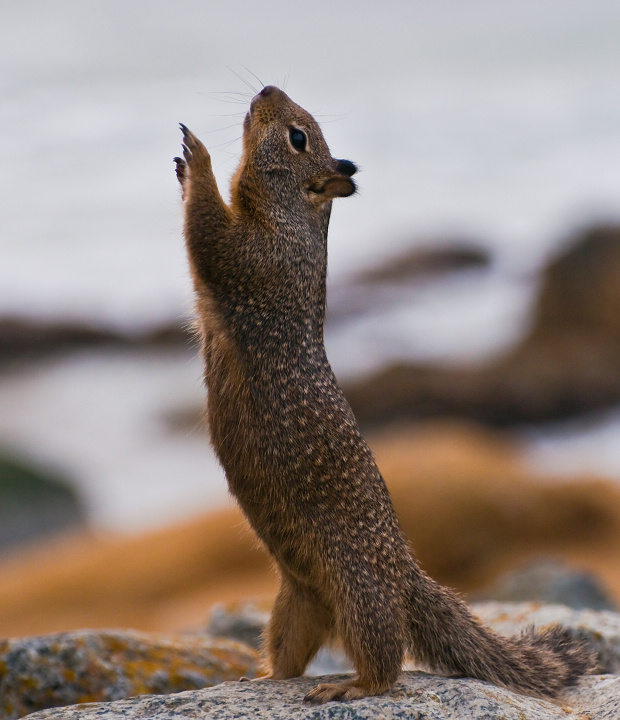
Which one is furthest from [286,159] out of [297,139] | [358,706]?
[358,706]

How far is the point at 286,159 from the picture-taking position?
7.61 metres

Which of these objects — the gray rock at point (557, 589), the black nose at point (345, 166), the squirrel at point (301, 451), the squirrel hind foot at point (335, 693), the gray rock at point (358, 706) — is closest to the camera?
the gray rock at point (358, 706)

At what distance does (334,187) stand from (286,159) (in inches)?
17.6

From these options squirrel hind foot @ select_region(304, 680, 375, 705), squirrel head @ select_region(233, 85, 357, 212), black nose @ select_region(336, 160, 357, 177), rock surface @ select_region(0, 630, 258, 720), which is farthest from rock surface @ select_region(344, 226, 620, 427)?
squirrel hind foot @ select_region(304, 680, 375, 705)

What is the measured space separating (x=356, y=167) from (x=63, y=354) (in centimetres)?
2498

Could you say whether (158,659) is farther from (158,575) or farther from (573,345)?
(573,345)

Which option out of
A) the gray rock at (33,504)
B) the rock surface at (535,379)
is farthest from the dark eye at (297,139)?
the rock surface at (535,379)

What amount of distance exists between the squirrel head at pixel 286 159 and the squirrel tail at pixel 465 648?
10.1ft

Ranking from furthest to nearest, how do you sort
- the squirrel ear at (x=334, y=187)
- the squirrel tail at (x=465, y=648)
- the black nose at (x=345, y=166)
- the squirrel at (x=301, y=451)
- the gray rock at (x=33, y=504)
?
the gray rock at (x=33, y=504) < the black nose at (x=345, y=166) < the squirrel ear at (x=334, y=187) < the squirrel tail at (x=465, y=648) < the squirrel at (x=301, y=451)

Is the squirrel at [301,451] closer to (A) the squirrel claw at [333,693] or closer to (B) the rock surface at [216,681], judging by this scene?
(A) the squirrel claw at [333,693]

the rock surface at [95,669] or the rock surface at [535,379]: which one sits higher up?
the rock surface at [535,379]

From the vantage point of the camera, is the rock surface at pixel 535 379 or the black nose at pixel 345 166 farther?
the rock surface at pixel 535 379

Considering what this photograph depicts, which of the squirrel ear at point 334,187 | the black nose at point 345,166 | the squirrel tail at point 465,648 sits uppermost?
the black nose at point 345,166

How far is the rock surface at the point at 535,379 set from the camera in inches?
1278
